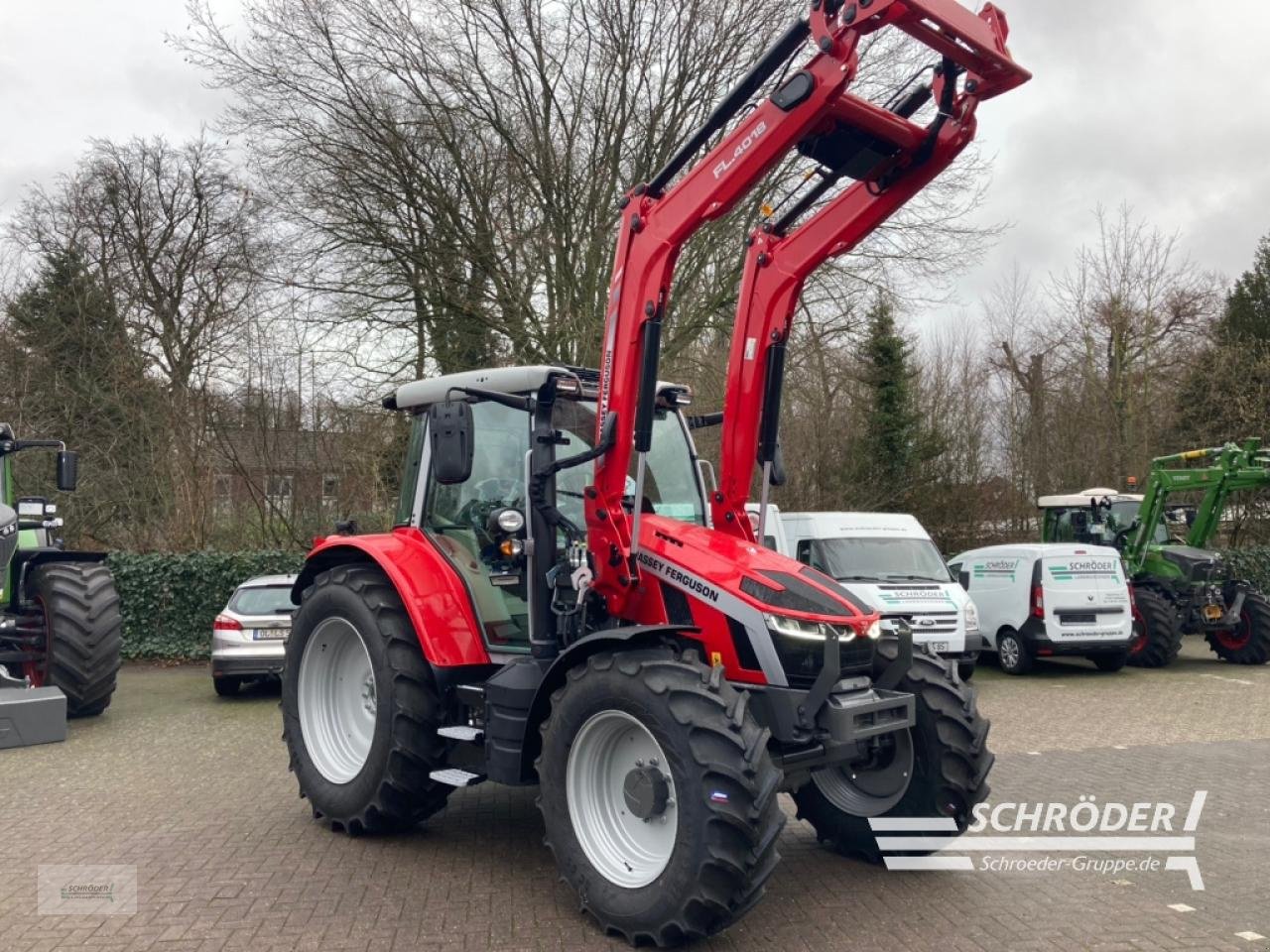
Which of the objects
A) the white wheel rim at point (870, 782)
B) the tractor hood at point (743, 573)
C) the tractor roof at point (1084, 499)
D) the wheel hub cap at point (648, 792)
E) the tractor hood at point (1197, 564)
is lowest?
the white wheel rim at point (870, 782)

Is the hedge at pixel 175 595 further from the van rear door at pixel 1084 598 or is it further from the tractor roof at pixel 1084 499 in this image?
the tractor roof at pixel 1084 499

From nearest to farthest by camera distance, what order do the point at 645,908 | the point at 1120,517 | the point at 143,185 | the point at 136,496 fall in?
the point at 645,908
the point at 1120,517
the point at 136,496
the point at 143,185

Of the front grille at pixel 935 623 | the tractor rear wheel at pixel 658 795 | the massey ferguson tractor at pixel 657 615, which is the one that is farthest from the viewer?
the front grille at pixel 935 623

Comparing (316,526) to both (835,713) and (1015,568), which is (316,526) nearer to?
(1015,568)

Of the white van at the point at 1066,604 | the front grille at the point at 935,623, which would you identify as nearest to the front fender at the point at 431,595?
the front grille at the point at 935,623

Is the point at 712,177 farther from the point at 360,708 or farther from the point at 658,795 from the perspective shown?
the point at 360,708

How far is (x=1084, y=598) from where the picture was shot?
13.3 metres

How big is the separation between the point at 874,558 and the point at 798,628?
8.53 metres

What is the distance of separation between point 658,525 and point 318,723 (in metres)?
2.65

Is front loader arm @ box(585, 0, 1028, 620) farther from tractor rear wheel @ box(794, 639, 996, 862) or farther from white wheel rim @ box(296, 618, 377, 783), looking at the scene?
white wheel rim @ box(296, 618, 377, 783)

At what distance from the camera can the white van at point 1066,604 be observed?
43.6 ft

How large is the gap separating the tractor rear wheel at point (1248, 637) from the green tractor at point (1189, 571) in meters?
0.01

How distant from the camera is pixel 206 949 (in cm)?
438

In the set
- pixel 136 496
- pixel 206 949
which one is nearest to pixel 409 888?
pixel 206 949
